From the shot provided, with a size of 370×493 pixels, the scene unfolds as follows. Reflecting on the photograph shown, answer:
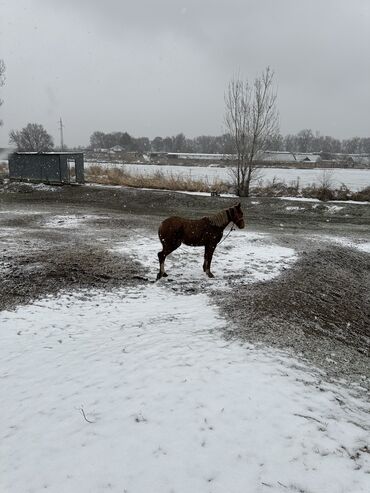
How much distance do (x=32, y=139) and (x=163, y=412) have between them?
305 ft

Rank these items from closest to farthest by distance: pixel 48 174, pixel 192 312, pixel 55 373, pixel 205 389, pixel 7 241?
pixel 205 389, pixel 55 373, pixel 192 312, pixel 7 241, pixel 48 174

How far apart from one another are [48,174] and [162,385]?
25.4 metres

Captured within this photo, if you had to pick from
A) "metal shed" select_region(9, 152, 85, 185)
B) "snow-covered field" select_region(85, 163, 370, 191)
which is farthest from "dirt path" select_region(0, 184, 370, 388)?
"snow-covered field" select_region(85, 163, 370, 191)

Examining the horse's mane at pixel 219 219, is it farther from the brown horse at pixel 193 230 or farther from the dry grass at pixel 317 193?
the dry grass at pixel 317 193

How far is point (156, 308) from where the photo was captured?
21.5 ft

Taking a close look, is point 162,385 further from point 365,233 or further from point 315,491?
point 365,233

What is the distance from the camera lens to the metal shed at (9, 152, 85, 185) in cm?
2680

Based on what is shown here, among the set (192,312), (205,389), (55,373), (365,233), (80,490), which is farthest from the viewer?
(365,233)

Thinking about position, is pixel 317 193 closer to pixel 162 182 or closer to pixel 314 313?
pixel 162 182

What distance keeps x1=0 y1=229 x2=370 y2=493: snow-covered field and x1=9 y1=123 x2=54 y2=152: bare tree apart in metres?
84.1

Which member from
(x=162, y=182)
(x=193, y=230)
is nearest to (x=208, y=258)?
(x=193, y=230)

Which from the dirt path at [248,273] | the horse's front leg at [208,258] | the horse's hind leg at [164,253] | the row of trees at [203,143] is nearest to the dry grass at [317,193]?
the dirt path at [248,273]

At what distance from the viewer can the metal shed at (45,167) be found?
26797mm

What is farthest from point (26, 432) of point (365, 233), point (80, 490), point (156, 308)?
point (365, 233)
